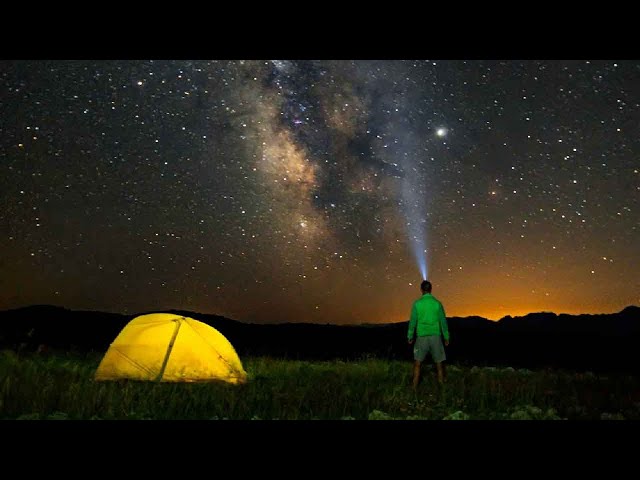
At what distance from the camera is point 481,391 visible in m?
9.57

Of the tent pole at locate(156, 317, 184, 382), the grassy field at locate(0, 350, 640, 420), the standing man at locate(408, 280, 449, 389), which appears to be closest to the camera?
the grassy field at locate(0, 350, 640, 420)

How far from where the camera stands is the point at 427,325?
10727 millimetres

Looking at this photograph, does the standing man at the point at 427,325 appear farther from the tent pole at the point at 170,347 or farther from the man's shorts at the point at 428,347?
the tent pole at the point at 170,347

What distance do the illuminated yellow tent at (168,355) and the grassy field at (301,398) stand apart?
564 mm

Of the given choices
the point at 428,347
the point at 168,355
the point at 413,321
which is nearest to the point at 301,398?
the point at 413,321

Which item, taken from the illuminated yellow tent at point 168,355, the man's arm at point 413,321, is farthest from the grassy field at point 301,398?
the man's arm at point 413,321

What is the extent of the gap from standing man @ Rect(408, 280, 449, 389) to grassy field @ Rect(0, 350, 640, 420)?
2.03ft

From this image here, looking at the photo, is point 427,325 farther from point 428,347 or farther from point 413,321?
point 428,347

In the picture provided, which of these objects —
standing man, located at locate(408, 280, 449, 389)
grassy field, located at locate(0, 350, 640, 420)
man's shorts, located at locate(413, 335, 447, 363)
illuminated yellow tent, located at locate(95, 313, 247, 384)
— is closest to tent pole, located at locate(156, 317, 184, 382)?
illuminated yellow tent, located at locate(95, 313, 247, 384)

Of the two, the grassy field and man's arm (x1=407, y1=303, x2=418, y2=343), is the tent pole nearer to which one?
the grassy field

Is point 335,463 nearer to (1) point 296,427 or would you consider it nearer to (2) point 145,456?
(1) point 296,427

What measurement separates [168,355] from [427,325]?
5030mm

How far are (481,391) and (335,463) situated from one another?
23.2 feet

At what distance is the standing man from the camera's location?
10.7 meters
